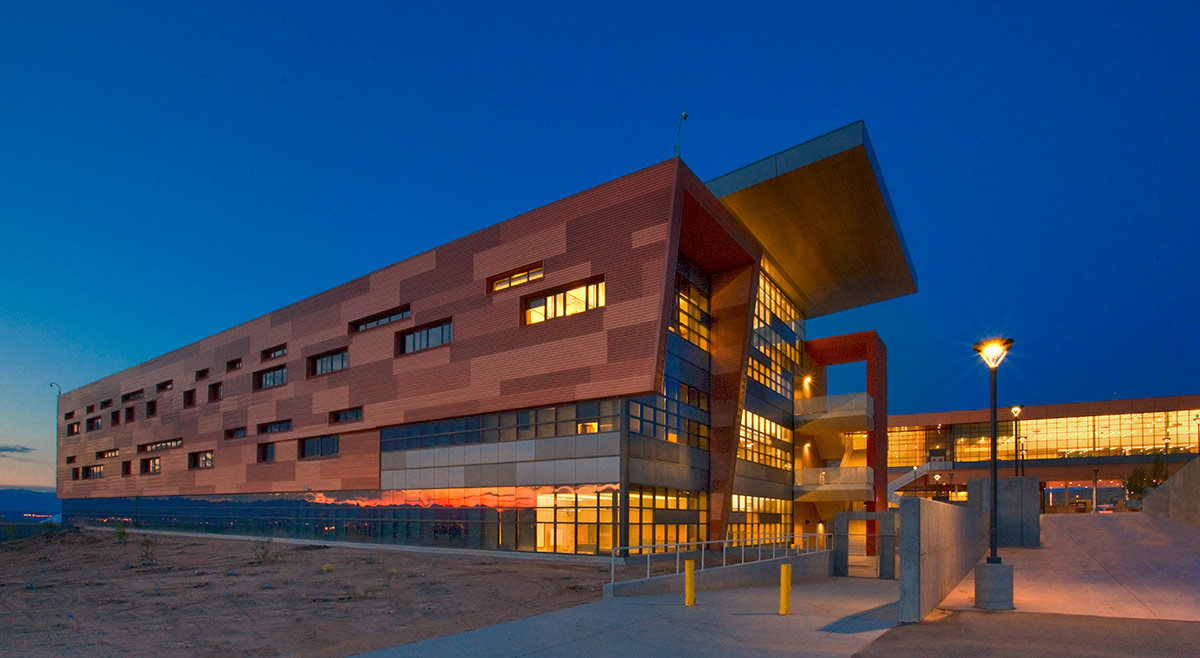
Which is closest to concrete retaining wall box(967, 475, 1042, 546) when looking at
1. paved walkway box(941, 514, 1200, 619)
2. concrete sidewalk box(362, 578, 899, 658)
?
paved walkway box(941, 514, 1200, 619)

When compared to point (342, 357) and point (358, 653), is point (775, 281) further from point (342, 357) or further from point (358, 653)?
point (358, 653)

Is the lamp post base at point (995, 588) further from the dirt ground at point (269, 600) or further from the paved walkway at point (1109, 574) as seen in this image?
the dirt ground at point (269, 600)

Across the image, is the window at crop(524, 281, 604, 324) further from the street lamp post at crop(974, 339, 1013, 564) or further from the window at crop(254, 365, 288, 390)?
the window at crop(254, 365, 288, 390)

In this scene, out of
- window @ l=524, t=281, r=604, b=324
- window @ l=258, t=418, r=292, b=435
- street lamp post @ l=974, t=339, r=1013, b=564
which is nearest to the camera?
street lamp post @ l=974, t=339, r=1013, b=564

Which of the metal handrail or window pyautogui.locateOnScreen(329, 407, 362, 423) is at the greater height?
window pyautogui.locateOnScreen(329, 407, 362, 423)

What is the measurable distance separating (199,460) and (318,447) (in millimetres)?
18101

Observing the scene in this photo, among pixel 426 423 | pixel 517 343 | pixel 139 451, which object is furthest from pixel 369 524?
pixel 139 451

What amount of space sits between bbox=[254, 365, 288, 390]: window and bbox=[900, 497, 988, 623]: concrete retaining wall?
39917 mm

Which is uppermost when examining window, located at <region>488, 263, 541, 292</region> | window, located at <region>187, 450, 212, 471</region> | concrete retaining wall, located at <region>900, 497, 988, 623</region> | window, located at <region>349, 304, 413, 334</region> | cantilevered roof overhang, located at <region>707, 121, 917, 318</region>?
cantilevered roof overhang, located at <region>707, 121, 917, 318</region>

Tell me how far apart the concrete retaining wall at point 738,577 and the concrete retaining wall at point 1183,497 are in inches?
787

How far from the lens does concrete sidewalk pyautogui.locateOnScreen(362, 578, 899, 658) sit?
10508mm

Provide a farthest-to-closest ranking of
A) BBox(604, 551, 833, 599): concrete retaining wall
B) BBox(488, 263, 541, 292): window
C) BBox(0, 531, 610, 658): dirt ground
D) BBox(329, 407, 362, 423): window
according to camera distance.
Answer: BBox(329, 407, 362, 423): window → BBox(488, 263, 541, 292): window → BBox(604, 551, 833, 599): concrete retaining wall → BBox(0, 531, 610, 658): dirt ground

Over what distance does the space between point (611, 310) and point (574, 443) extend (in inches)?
224

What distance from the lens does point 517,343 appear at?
32000 millimetres
